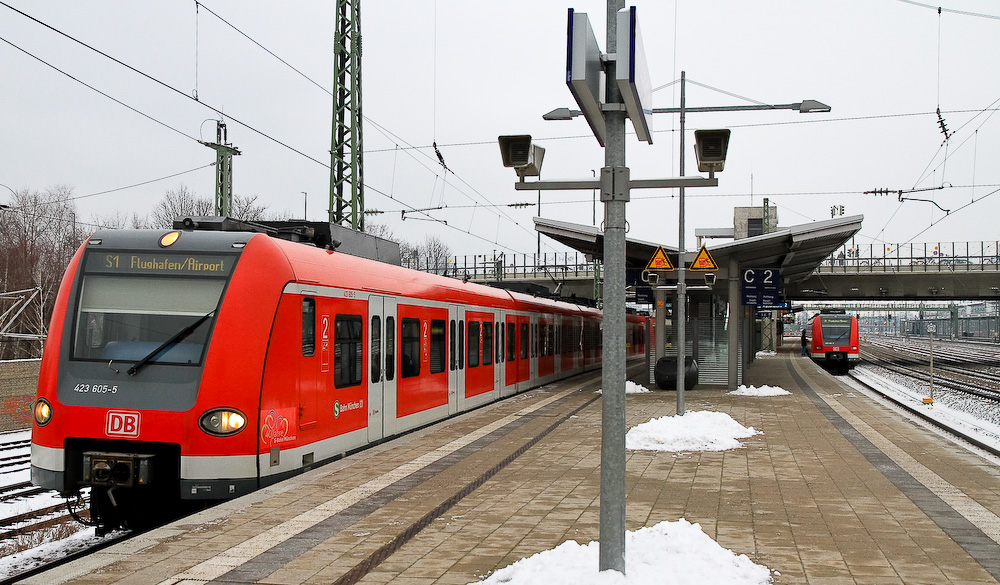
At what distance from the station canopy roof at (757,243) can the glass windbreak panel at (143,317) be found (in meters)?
13.7

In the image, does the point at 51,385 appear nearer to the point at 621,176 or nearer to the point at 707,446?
the point at 621,176

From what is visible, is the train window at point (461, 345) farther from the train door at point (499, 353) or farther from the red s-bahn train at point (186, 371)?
the red s-bahn train at point (186, 371)

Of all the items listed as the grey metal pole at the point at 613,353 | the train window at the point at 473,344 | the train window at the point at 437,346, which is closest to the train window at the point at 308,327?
the grey metal pole at the point at 613,353

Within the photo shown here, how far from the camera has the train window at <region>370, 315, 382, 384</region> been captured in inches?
443

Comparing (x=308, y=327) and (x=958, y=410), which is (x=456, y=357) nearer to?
(x=308, y=327)

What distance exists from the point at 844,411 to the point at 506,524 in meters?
12.6

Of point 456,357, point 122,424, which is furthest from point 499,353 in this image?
point 122,424

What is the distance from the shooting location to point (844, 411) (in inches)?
693

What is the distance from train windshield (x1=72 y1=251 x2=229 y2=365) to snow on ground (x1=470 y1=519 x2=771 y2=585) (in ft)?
13.2

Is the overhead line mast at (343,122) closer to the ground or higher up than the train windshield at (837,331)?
higher up

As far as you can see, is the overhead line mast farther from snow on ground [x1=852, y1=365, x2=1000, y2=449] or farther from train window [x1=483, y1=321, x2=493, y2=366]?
snow on ground [x1=852, y1=365, x2=1000, y2=449]

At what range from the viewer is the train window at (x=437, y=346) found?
14129 millimetres

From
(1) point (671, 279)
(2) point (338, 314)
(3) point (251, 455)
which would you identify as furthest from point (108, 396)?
(1) point (671, 279)

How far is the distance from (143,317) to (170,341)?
465 millimetres
